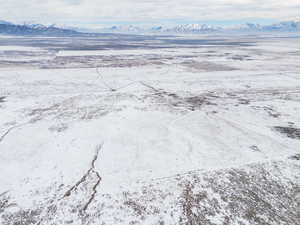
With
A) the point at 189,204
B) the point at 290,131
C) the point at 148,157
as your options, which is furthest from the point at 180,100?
the point at 189,204

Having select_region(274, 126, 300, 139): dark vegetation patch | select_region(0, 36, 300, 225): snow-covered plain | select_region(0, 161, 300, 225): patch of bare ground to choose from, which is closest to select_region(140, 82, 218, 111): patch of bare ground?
select_region(0, 36, 300, 225): snow-covered plain

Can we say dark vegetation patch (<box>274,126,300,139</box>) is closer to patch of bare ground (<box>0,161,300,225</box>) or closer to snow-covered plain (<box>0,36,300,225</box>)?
snow-covered plain (<box>0,36,300,225</box>)

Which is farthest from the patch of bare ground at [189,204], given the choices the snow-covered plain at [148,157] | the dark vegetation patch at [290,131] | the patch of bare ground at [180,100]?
the patch of bare ground at [180,100]

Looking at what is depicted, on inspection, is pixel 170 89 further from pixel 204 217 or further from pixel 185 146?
pixel 204 217

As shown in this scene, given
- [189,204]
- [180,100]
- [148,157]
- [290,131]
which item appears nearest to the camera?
[189,204]

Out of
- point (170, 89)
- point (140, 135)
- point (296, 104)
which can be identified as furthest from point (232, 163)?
point (170, 89)

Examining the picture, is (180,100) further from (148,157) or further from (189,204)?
(189,204)

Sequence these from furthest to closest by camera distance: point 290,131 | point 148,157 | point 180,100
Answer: point 180,100, point 290,131, point 148,157
